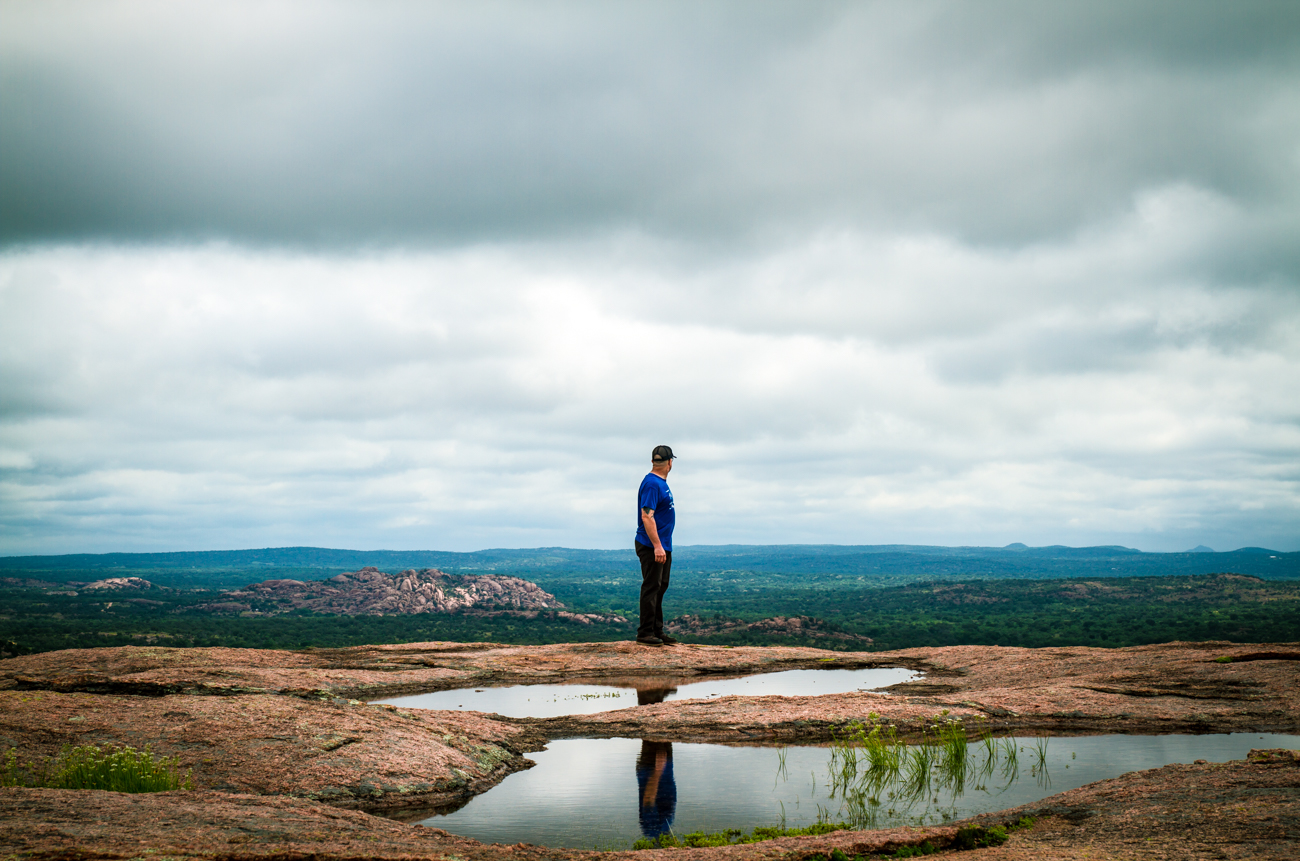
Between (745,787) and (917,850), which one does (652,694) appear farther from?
(917,850)

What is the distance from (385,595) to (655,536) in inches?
3460

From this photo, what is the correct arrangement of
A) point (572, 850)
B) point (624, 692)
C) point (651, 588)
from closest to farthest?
point (572, 850), point (624, 692), point (651, 588)

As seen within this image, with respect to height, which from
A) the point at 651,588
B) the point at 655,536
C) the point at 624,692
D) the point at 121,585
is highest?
the point at 655,536

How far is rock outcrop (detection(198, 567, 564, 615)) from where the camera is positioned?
301 ft

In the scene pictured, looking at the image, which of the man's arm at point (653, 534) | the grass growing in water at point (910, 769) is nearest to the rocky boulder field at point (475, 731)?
the grass growing in water at point (910, 769)

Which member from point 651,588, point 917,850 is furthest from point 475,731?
point 651,588

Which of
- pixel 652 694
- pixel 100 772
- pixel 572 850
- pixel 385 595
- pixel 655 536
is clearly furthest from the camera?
pixel 385 595

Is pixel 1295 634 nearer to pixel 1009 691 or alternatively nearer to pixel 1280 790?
pixel 1009 691

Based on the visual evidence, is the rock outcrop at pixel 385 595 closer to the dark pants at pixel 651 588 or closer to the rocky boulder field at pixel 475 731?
the dark pants at pixel 651 588

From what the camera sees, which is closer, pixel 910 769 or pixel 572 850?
pixel 572 850

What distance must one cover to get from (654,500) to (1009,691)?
6.89 metres

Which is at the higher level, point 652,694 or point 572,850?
point 572,850

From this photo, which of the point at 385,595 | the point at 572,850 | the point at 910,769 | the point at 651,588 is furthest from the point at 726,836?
the point at 385,595

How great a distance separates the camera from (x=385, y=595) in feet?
314
